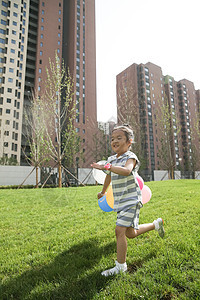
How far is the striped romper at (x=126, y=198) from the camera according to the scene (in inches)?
89.8

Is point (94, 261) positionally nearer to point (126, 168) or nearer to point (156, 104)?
point (126, 168)

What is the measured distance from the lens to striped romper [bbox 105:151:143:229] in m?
2.28

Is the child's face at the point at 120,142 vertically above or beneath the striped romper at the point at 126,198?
above

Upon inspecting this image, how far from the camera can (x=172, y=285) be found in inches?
76.2

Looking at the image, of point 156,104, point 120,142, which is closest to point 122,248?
point 120,142

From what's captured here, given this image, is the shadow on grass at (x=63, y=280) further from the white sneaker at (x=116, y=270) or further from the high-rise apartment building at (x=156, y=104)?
the high-rise apartment building at (x=156, y=104)

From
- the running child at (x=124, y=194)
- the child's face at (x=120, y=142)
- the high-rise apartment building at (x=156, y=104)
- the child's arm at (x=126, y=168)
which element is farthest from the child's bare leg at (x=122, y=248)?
the high-rise apartment building at (x=156, y=104)

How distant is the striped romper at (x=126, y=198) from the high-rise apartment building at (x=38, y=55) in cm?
3892

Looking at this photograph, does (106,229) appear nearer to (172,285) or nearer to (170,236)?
(170,236)

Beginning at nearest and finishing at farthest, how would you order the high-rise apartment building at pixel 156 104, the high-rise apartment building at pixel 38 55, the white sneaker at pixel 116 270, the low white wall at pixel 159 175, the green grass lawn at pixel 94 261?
the green grass lawn at pixel 94 261 < the white sneaker at pixel 116 270 < the low white wall at pixel 159 175 < the high-rise apartment building at pixel 38 55 < the high-rise apartment building at pixel 156 104

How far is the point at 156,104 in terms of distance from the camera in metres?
68.9

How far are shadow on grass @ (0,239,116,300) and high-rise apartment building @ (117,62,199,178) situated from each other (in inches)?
2166

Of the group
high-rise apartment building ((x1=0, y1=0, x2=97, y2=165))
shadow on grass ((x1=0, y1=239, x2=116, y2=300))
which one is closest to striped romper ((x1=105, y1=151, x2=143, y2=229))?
shadow on grass ((x1=0, y1=239, x2=116, y2=300))

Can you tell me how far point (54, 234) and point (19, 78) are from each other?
52.7 meters
